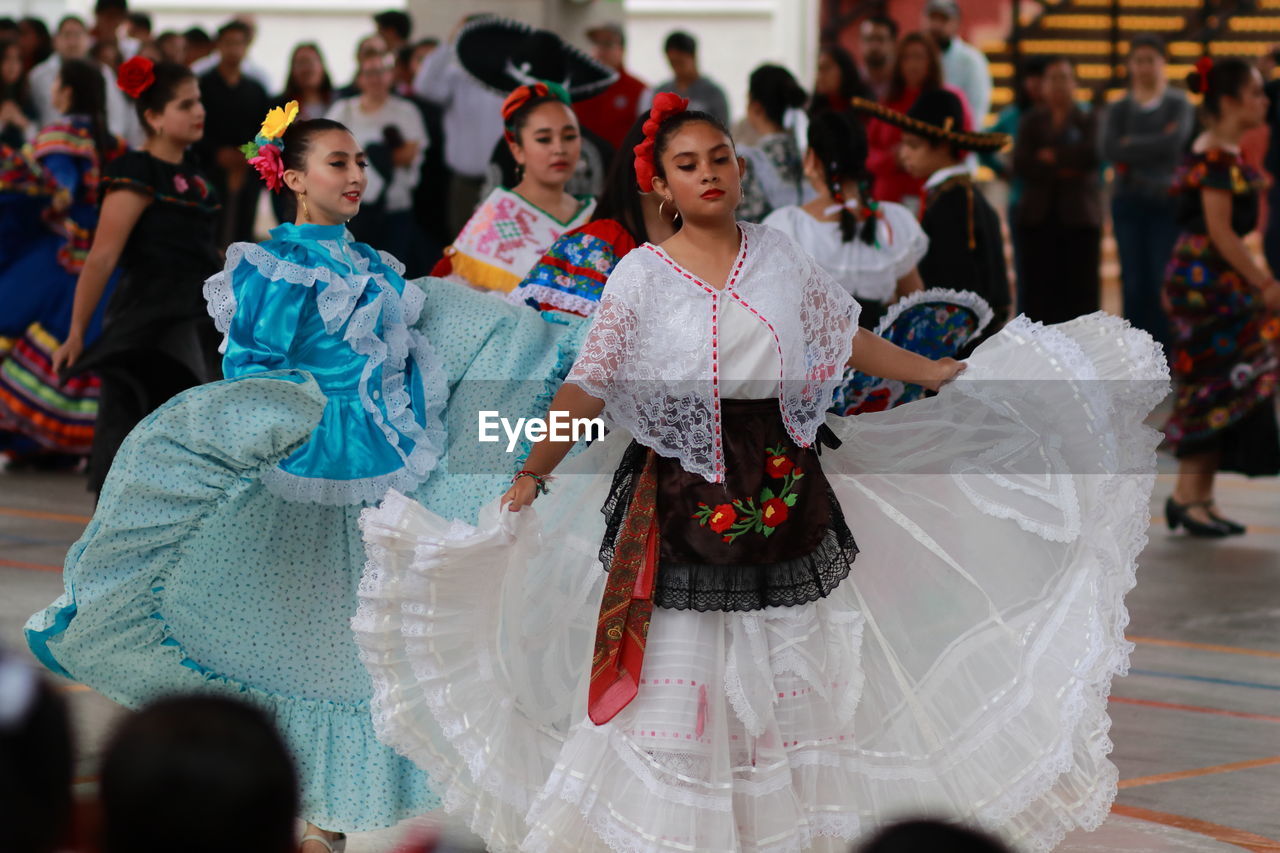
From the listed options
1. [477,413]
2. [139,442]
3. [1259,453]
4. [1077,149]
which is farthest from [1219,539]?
[139,442]

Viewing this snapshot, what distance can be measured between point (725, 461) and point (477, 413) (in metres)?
1.04

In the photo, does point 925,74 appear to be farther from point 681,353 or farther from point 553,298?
point 681,353

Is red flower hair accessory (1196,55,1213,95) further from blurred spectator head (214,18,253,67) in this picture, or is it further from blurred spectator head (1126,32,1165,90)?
blurred spectator head (214,18,253,67)

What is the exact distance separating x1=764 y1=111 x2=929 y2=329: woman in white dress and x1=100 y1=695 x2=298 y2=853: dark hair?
15.6ft

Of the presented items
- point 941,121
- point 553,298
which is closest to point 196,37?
point 941,121

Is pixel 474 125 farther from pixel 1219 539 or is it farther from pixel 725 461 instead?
pixel 725 461

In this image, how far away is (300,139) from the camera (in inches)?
180

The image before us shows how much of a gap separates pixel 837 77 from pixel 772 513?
718 centimetres

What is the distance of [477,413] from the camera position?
465 cm

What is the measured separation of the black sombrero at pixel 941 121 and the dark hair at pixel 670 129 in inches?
144

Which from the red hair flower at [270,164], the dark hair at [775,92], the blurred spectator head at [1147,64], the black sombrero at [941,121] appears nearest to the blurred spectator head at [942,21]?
the blurred spectator head at [1147,64]

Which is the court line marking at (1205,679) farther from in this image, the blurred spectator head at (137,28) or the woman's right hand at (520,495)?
the blurred spectator head at (137,28)

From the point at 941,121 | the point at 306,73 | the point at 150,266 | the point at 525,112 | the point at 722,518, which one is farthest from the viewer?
the point at 306,73

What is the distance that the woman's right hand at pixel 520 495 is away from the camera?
3764 mm
